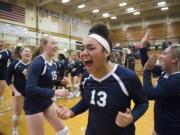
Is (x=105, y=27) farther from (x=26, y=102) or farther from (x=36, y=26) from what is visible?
(x=36, y=26)

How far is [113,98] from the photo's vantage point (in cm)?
195

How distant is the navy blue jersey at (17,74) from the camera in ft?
15.4

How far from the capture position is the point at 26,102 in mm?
3289

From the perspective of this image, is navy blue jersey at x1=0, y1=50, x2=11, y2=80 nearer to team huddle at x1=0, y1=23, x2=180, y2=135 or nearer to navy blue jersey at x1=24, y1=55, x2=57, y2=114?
team huddle at x1=0, y1=23, x2=180, y2=135

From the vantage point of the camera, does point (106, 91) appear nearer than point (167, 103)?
Yes

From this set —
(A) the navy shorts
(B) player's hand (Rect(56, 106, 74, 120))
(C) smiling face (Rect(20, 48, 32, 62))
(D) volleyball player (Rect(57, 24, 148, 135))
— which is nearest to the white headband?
(D) volleyball player (Rect(57, 24, 148, 135))

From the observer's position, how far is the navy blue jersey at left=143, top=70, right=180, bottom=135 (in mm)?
2352

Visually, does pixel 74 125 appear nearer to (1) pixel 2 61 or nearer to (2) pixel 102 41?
(1) pixel 2 61

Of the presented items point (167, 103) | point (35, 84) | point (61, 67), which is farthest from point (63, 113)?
point (61, 67)

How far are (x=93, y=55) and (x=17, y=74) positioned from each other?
3290mm

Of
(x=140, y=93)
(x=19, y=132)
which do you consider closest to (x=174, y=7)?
(x=19, y=132)

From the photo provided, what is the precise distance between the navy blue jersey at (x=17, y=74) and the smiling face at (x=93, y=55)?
3.09m

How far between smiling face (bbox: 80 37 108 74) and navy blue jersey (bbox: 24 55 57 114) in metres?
1.19

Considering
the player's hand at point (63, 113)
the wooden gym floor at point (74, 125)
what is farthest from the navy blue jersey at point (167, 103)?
the wooden gym floor at point (74, 125)
